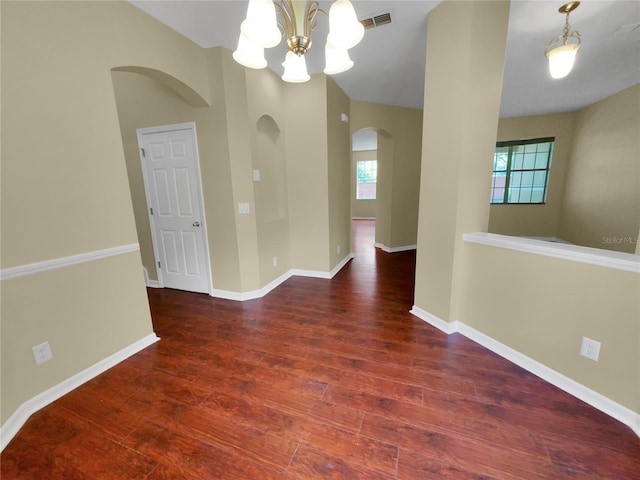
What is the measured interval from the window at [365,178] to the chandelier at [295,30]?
354 inches

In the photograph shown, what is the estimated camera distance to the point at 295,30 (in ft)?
4.42

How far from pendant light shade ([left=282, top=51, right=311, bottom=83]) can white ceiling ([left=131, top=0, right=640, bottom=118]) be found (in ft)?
3.13

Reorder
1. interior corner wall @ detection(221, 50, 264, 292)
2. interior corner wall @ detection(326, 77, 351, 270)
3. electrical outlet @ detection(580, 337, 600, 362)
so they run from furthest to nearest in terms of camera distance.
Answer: interior corner wall @ detection(326, 77, 351, 270) < interior corner wall @ detection(221, 50, 264, 292) < electrical outlet @ detection(580, 337, 600, 362)

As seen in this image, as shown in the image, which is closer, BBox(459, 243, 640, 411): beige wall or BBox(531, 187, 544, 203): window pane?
BBox(459, 243, 640, 411): beige wall

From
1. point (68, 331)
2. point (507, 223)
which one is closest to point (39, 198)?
point (68, 331)

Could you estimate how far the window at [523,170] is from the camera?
235 inches

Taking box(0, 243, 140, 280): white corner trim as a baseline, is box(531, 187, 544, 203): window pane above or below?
above

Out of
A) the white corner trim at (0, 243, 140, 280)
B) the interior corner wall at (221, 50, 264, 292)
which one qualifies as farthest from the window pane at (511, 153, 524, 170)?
the white corner trim at (0, 243, 140, 280)

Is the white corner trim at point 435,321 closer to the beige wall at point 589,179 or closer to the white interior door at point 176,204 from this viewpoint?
the white interior door at point 176,204

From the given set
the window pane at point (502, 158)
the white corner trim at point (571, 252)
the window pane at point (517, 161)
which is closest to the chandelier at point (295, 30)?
the white corner trim at point (571, 252)

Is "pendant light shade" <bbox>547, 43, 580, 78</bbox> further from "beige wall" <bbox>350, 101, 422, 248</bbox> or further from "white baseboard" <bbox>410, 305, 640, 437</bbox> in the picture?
"beige wall" <bbox>350, 101, 422, 248</bbox>

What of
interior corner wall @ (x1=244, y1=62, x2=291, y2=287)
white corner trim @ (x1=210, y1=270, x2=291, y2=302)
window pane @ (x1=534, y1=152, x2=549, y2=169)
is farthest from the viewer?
window pane @ (x1=534, y1=152, x2=549, y2=169)

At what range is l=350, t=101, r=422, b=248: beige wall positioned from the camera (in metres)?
4.64

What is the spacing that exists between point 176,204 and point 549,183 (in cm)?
777
